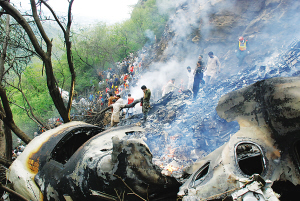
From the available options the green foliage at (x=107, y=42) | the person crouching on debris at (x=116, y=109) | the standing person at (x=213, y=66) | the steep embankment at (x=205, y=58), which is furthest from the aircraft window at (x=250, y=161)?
the green foliage at (x=107, y=42)

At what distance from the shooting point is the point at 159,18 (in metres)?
24.1

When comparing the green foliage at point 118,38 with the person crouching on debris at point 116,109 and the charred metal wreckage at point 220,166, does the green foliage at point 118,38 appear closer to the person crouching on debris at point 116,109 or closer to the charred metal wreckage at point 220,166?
the person crouching on debris at point 116,109

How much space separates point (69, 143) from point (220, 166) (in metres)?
2.73

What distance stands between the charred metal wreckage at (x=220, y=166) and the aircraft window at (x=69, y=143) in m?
0.19

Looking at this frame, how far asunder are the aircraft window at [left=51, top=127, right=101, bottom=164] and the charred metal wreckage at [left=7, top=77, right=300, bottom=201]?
188mm

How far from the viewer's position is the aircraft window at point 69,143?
9.27 ft

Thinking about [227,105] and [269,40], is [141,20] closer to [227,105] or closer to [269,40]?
[269,40]

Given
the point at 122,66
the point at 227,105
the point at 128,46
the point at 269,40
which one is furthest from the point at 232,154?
the point at 128,46

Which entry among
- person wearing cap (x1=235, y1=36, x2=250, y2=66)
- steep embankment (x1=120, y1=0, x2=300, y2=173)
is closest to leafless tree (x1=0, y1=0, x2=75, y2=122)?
steep embankment (x1=120, y1=0, x2=300, y2=173)

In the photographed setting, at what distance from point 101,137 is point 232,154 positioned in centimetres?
192

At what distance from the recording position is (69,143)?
10.9ft

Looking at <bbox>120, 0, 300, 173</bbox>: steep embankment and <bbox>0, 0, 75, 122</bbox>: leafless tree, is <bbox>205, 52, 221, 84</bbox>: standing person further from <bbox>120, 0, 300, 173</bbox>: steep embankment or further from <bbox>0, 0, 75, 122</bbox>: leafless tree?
<bbox>0, 0, 75, 122</bbox>: leafless tree

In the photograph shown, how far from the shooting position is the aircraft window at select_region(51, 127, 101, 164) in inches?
111

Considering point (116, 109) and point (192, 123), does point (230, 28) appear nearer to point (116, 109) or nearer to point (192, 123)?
point (192, 123)
